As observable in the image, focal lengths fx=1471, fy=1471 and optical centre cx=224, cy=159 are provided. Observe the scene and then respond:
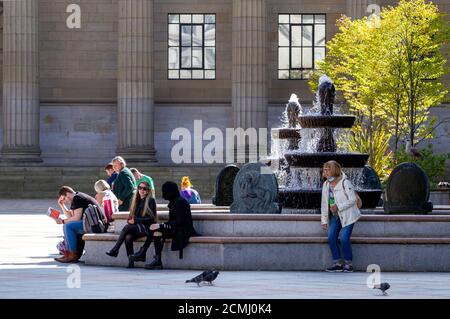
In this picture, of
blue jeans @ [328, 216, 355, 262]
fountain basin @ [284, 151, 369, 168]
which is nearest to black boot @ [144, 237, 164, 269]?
blue jeans @ [328, 216, 355, 262]

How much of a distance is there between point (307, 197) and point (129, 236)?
3.98 meters

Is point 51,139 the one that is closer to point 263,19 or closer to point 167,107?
point 167,107

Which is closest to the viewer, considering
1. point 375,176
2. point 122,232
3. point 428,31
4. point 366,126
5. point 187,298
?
point 187,298

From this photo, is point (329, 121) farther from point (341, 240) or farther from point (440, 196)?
point (440, 196)

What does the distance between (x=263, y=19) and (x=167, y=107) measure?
621 cm

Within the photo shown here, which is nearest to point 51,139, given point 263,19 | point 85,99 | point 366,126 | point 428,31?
point 85,99

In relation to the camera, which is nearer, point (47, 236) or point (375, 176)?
point (375, 176)

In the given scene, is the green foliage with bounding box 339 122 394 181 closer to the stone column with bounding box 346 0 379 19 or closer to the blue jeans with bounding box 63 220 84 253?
the stone column with bounding box 346 0 379 19

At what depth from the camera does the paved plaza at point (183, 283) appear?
69.9ft

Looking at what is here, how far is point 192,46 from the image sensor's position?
214ft

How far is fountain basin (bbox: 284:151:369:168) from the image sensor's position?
2886cm

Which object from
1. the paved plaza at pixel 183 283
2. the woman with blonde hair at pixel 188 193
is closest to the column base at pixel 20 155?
the woman with blonde hair at pixel 188 193

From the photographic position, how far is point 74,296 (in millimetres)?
20875

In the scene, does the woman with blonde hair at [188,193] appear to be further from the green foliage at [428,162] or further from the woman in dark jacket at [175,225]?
the green foliage at [428,162]
